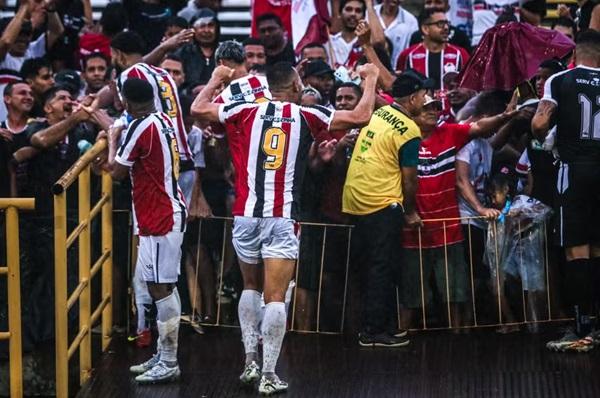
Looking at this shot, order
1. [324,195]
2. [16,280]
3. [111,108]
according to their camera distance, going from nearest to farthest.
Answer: [16,280] < [324,195] < [111,108]

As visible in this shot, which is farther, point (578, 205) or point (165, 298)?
point (578, 205)

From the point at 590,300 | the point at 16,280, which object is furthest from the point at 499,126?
the point at 16,280

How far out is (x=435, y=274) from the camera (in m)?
10.6

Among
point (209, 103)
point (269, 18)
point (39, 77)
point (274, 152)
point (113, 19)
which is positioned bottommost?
point (274, 152)

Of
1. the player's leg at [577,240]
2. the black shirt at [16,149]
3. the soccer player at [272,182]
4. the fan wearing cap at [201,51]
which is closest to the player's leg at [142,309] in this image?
the soccer player at [272,182]

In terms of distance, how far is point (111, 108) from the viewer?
11.6 meters

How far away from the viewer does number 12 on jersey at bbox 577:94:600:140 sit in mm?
9703

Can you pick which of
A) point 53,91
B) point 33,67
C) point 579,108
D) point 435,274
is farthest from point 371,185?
point 33,67

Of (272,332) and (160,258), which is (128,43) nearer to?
(160,258)

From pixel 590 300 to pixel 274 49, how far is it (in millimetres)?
4949

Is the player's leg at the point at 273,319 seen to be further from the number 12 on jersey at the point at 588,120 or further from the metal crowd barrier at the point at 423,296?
the number 12 on jersey at the point at 588,120

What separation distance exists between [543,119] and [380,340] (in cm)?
219

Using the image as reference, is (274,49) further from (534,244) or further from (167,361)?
(167,361)

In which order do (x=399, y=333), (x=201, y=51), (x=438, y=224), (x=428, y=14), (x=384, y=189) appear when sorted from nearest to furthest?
(x=384, y=189) < (x=399, y=333) < (x=438, y=224) < (x=428, y=14) < (x=201, y=51)
